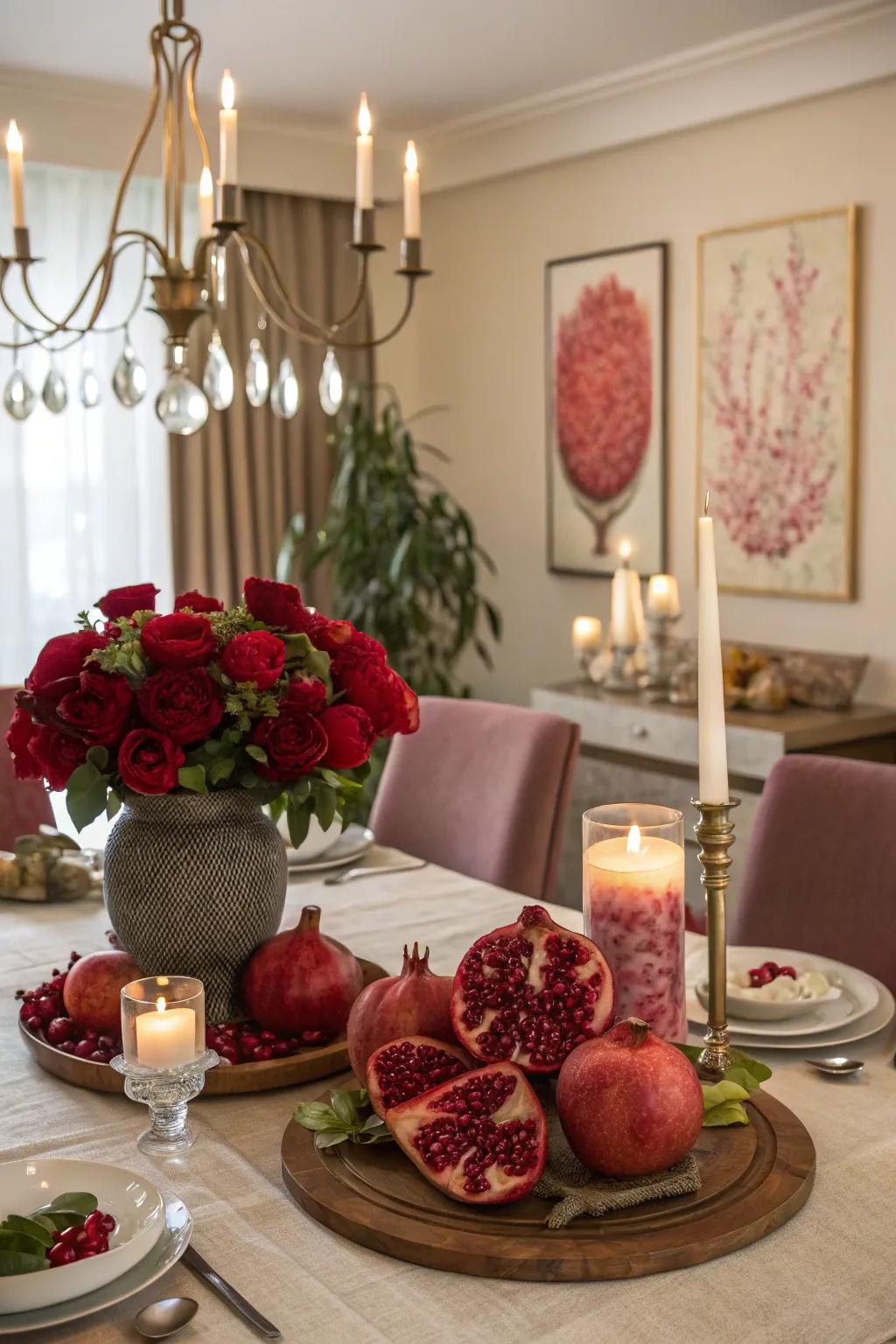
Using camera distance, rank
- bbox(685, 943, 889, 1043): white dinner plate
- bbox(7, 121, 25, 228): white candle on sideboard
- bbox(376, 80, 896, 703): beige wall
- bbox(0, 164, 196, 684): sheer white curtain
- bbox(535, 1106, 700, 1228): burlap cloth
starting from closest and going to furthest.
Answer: bbox(535, 1106, 700, 1228): burlap cloth
bbox(685, 943, 889, 1043): white dinner plate
bbox(7, 121, 25, 228): white candle on sideboard
bbox(376, 80, 896, 703): beige wall
bbox(0, 164, 196, 684): sheer white curtain

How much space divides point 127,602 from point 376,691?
273 millimetres

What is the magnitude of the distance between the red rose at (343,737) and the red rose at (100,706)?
191 mm

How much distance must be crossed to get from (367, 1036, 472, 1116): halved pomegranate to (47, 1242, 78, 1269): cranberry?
0.84ft

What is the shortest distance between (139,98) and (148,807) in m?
3.41

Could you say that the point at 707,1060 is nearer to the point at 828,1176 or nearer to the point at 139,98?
the point at 828,1176

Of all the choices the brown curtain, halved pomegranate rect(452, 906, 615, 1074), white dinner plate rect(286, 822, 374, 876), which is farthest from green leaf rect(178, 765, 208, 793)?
the brown curtain

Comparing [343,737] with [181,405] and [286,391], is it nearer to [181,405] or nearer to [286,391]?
[181,405]

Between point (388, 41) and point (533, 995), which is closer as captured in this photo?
point (533, 995)

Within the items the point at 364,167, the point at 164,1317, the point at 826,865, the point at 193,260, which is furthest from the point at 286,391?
the point at 164,1317

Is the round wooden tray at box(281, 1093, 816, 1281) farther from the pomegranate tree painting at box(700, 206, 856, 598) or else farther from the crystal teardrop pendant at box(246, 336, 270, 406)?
the pomegranate tree painting at box(700, 206, 856, 598)

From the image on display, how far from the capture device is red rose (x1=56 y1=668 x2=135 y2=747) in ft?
4.31

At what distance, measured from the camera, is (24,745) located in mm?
1399

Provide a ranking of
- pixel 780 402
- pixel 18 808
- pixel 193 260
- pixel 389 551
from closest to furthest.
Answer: pixel 193 260 < pixel 18 808 < pixel 780 402 < pixel 389 551

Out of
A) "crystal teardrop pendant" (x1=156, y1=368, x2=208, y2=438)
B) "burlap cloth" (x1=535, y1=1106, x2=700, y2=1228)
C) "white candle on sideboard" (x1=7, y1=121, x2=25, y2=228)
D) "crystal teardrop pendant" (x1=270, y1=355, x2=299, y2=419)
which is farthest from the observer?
"crystal teardrop pendant" (x1=270, y1=355, x2=299, y2=419)
